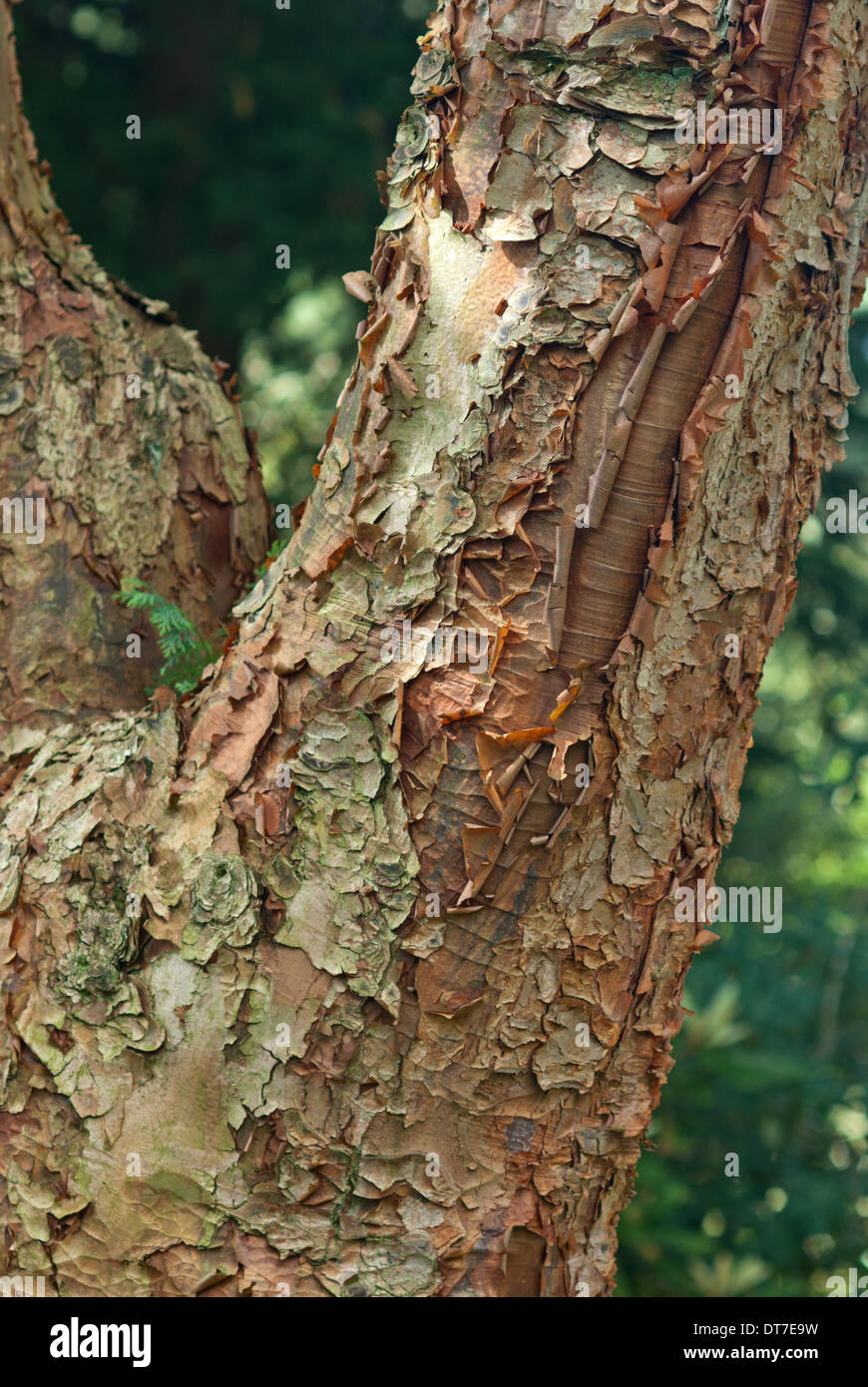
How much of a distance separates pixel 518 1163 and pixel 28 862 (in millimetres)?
704

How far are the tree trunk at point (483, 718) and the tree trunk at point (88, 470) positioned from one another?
495mm

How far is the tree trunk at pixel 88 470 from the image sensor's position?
1706 mm

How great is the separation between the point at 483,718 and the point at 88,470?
3.04 ft

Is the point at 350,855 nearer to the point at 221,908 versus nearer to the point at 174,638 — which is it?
the point at 221,908

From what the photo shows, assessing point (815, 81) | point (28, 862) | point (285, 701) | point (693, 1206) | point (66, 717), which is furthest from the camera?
point (693, 1206)

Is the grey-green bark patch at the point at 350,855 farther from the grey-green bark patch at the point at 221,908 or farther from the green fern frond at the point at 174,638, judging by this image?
Answer: the green fern frond at the point at 174,638

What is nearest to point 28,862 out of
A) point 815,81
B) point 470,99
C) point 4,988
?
point 4,988

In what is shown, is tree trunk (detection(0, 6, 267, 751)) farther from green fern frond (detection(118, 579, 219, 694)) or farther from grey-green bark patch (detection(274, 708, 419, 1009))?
grey-green bark patch (detection(274, 708, 419, 1009))

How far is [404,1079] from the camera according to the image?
1227mm

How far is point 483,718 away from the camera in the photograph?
3.93 feet

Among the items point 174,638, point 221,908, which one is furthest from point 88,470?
point 221,908

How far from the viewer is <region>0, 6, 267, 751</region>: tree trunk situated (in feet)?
5.60

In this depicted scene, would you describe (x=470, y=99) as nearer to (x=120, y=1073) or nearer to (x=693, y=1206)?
(x=120, y=1073)

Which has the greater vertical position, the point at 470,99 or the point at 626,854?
the point at 470,99
